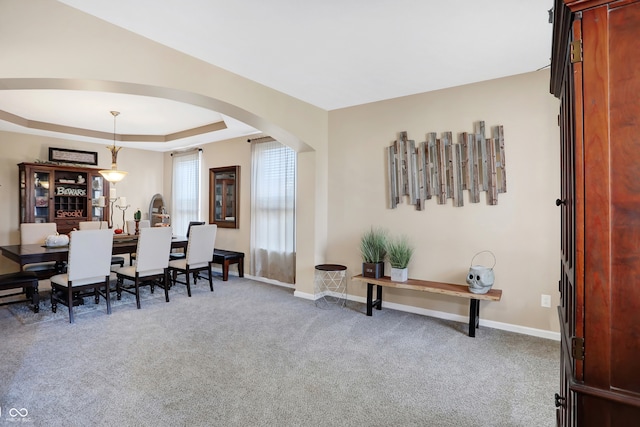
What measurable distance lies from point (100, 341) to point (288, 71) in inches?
126

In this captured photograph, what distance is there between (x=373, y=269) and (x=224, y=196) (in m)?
3.66

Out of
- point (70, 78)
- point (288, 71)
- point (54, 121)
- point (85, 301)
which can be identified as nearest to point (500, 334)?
point (288, 71)

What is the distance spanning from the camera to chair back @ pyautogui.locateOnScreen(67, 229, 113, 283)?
370 centimetres

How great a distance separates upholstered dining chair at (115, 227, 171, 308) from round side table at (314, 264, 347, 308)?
203 cm

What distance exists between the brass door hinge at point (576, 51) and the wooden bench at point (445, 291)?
2.67 m

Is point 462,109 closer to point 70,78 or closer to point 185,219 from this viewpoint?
point 70,78

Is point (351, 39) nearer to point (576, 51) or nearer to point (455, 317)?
point (576, 51)

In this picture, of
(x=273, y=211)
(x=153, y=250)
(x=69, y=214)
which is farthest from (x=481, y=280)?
(x=69, y=214)

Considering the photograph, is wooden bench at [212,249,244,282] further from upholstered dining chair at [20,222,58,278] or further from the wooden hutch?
upholstered dining chair at [20,222,58,278]

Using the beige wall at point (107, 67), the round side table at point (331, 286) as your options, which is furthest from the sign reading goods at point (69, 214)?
the round side table at point (331, 286)

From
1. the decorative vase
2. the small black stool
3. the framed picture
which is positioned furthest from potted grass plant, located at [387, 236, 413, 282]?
the framed picture

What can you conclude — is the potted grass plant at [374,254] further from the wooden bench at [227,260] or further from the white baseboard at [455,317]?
the wooden bench at [227,260]

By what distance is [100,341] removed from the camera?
3.20m

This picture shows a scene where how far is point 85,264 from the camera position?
381 cm
